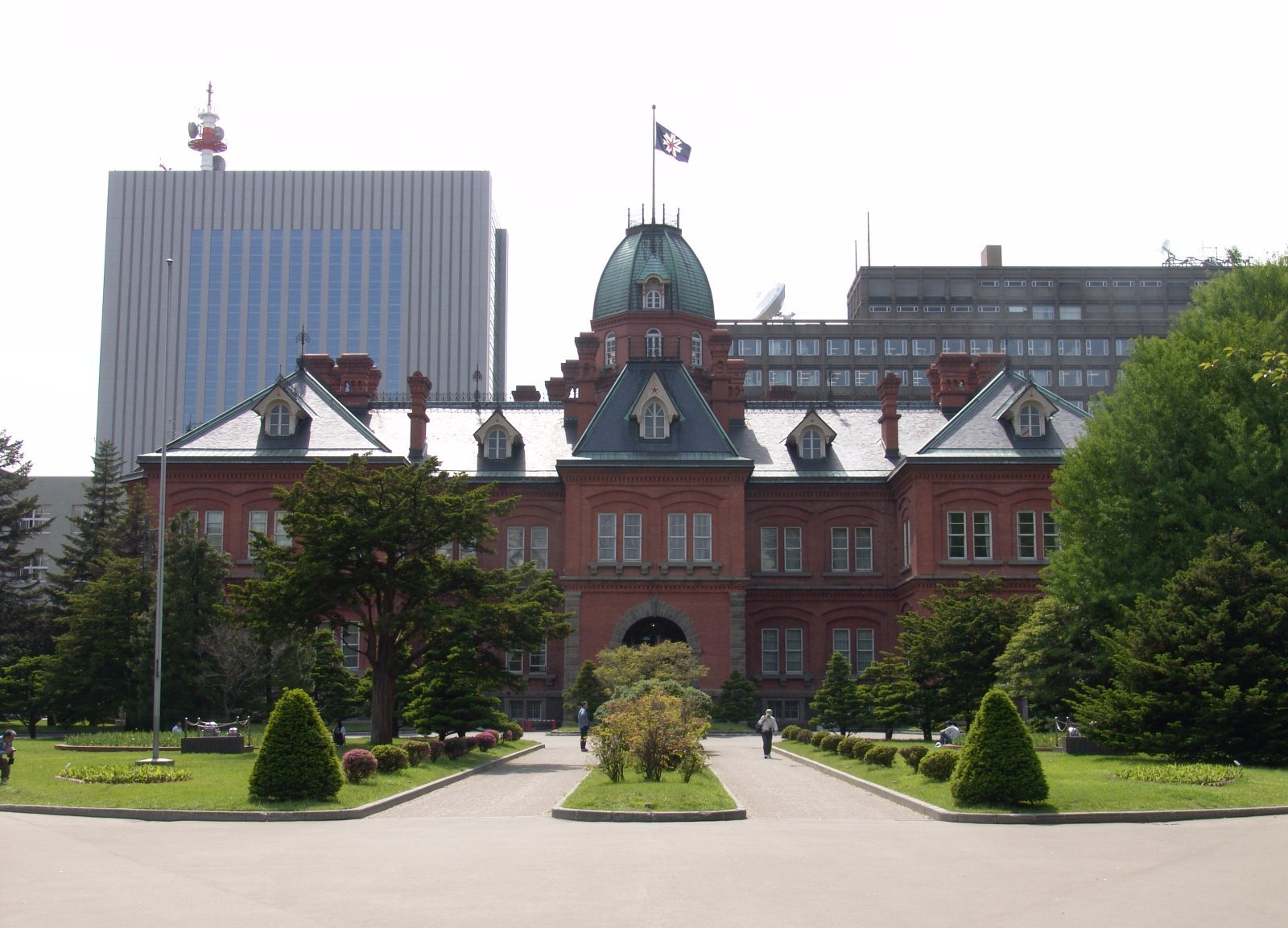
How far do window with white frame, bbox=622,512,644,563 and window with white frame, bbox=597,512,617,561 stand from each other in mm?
393

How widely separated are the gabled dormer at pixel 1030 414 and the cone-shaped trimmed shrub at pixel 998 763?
3654 centimetres

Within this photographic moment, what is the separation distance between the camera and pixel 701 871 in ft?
50.0

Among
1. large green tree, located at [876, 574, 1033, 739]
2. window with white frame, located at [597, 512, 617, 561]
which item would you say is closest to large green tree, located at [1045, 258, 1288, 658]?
large green tree, located at [876, 574, 1033, 739]

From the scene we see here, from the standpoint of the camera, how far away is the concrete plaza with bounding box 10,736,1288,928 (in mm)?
12781

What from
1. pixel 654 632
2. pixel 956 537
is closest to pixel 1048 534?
pixel 956 537

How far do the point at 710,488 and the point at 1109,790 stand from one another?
33420 mm

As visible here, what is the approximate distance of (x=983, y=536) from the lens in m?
55.4

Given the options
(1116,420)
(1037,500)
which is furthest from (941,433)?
(1116,420)

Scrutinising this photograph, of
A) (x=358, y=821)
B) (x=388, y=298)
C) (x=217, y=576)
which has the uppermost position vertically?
(x=388, y=298)

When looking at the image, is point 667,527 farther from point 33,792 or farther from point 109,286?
point 109,286

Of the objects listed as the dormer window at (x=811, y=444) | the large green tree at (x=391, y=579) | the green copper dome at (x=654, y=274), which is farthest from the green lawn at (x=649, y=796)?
the green copper dome at (x=654, y=274)

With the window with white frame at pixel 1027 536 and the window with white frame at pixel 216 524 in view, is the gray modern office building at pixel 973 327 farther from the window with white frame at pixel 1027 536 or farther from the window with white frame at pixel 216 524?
the window with white frame at pixel 216 524

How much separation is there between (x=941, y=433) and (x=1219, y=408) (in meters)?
19.8

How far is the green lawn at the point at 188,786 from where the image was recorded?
72.0 ft
